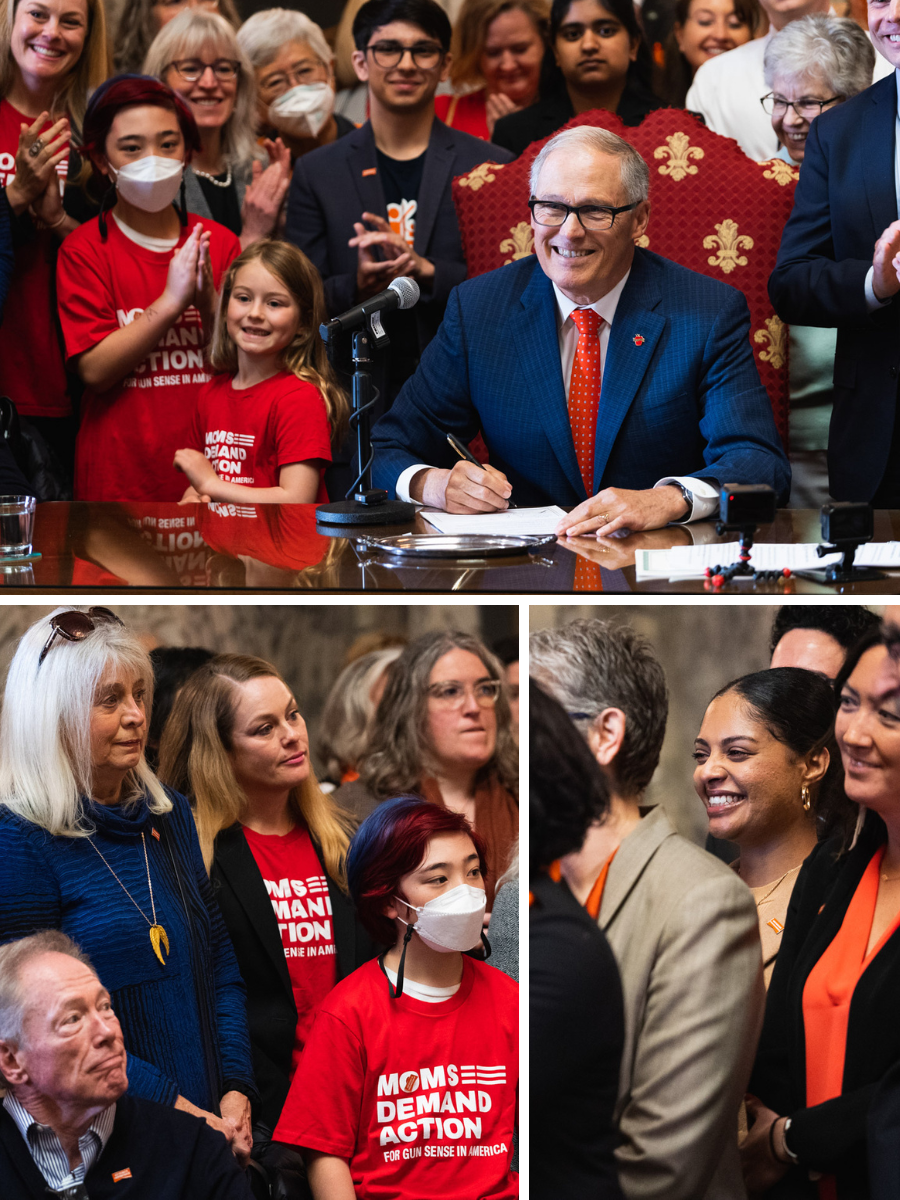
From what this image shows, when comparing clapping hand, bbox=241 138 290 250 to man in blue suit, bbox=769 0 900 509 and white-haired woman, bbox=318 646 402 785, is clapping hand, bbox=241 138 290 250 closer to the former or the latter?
man in blue suit, bbox=769 0 900 509

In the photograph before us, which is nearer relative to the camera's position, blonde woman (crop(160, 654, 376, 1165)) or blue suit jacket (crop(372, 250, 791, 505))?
blonde woman (crop(160, 654, 376, 1165))

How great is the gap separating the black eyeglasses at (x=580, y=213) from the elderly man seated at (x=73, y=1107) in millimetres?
1375

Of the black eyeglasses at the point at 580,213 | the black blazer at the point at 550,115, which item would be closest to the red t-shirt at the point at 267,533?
the black eyeglasses at the point at 580,213

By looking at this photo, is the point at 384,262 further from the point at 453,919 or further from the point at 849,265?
the point at 453,919

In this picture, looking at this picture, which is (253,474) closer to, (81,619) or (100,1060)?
(81,619)

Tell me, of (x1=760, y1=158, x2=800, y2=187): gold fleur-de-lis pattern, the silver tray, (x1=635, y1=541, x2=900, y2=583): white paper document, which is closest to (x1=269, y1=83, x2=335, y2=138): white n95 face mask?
(x1=760, y1=158, x2=800, y2=187): gold fleur-de-lis pattern

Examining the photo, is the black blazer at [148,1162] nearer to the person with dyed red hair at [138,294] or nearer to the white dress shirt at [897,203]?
the person with dyed red hair at [138,294]

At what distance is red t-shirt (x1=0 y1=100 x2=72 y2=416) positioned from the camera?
9.80 ft

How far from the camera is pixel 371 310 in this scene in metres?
1.94

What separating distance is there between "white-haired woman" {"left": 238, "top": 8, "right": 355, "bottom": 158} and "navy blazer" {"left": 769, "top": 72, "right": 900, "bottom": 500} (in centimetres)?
138

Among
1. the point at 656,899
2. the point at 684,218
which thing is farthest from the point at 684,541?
the point at 684,218

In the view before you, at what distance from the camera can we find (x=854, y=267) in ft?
8.24

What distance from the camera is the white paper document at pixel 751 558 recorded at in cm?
167

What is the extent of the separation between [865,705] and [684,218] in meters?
1.64
